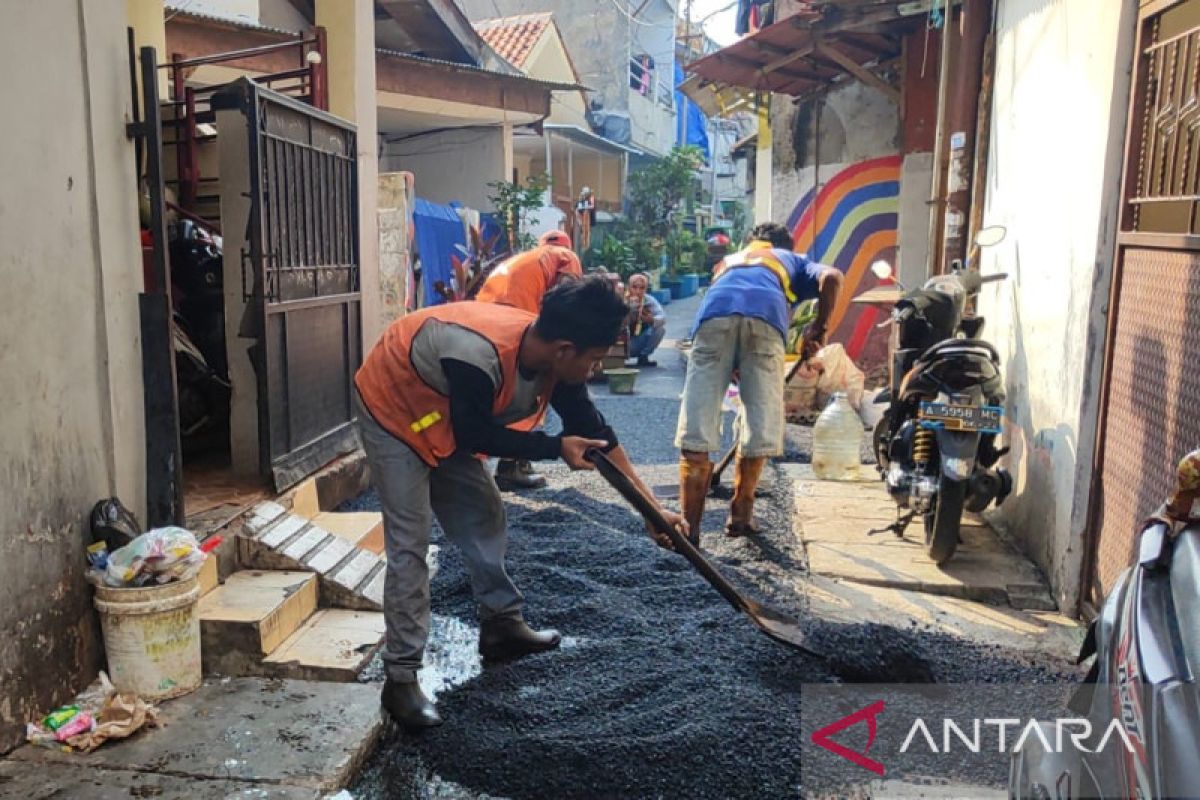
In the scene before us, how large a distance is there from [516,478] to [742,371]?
6.11 ft

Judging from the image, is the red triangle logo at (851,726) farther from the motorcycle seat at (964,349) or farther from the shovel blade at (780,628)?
the motorcycle seat at (964,349)

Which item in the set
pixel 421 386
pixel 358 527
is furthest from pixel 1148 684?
pixel 358 527

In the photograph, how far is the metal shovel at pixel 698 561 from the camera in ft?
9.95

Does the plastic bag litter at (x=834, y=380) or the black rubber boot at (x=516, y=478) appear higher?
the plastic bag litter at (x=834, y=380)

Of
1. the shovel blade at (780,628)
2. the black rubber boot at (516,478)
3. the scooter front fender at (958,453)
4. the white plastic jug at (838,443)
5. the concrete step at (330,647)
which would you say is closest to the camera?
the shovel blade at (780,628)

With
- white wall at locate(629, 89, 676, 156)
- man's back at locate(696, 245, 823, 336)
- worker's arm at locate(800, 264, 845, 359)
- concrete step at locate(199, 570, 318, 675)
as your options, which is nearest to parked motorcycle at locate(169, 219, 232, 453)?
concrete step at locate(199, 570, 318, 675)

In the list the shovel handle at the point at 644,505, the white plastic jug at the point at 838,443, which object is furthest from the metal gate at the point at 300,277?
the white plastic jug at the point at 838,443

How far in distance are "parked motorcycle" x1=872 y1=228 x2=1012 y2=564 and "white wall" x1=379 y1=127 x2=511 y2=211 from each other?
9.11 metres

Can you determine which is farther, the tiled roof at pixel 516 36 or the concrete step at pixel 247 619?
the tiled roof at pixel 516 36

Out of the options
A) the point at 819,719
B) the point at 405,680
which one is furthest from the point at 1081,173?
the point at 405,680

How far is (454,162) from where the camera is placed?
44.3 ft

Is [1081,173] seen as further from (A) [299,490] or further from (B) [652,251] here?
(B) [652,251]

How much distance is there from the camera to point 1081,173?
157 inches

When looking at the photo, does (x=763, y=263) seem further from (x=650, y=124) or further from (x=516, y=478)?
(x=650, y=124)
